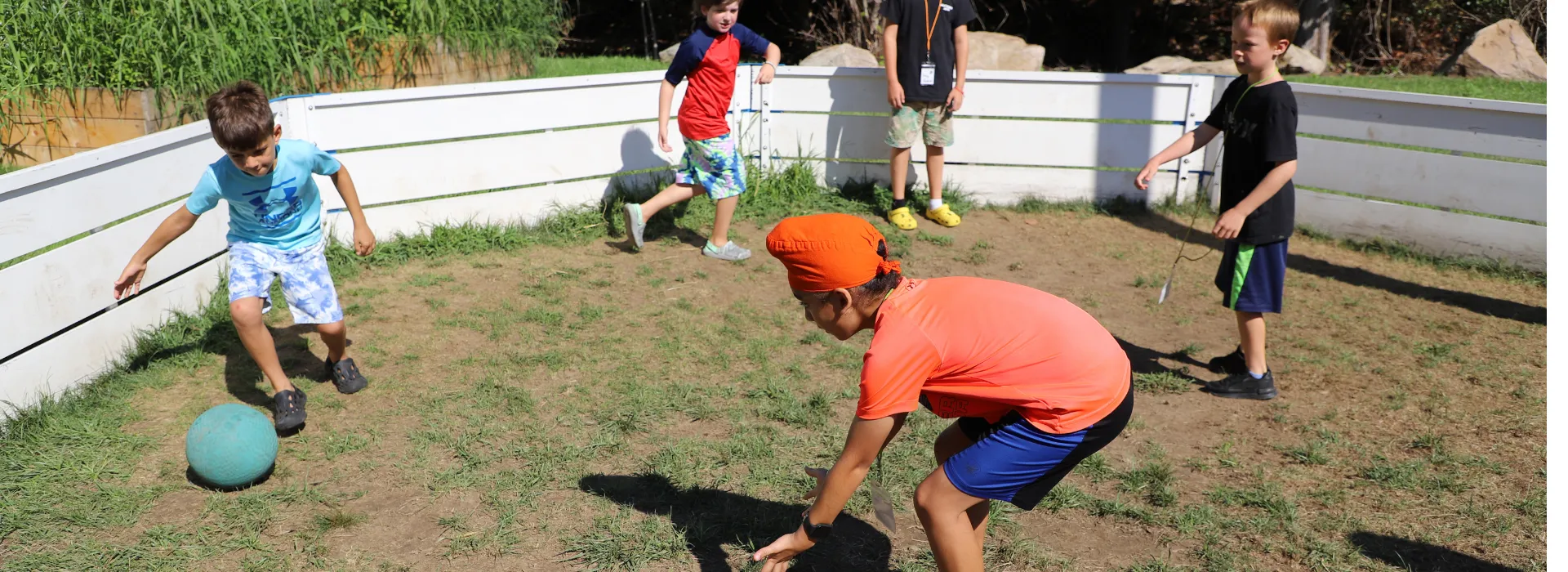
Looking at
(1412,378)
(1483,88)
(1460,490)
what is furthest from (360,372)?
(1483,88)

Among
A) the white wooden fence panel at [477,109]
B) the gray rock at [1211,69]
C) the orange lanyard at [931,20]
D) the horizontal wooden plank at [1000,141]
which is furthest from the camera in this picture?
the gray rock at [1211,69]

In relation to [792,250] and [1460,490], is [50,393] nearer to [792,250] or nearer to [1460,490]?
[792,250]

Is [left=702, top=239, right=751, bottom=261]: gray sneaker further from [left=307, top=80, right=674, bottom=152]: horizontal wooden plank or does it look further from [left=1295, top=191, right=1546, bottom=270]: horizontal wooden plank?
[left=1295, top=191, right=1546, bottom=270]: horizontal wooden plank

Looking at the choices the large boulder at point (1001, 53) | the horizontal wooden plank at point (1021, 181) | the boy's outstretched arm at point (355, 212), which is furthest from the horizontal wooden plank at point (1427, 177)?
the boy's outstretched arm at point (355, 212)

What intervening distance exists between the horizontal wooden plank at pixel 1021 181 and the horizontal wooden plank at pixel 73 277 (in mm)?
4836

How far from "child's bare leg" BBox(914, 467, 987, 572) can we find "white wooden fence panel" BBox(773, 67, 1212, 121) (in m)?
5.97

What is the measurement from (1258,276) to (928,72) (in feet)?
11.2

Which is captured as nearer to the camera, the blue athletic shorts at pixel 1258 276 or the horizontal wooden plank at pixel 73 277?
the horizontal wooden plank at pixel 73 277

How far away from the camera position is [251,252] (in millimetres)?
4555

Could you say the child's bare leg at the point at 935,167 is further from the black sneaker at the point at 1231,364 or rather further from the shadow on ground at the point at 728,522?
the shadow on ground at the point at 728,522

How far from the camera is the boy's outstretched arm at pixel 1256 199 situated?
15.3 feet

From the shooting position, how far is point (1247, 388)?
16.6 ft

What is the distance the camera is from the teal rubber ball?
3926 mm

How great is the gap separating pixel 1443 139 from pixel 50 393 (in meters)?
8.33
